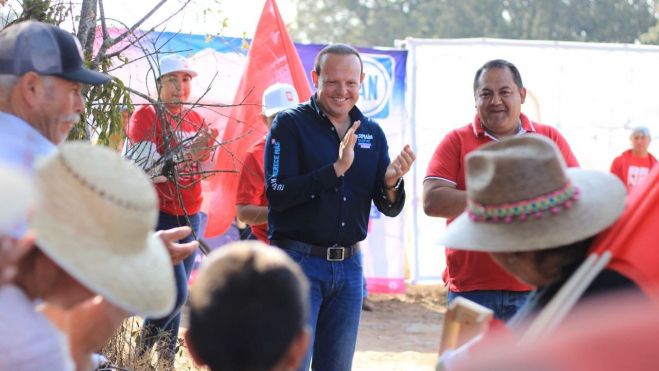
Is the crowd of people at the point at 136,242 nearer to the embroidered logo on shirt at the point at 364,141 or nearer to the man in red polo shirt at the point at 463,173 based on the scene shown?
the embroidered logo on shirt at the point at 364,141

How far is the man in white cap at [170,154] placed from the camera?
4.71 metres

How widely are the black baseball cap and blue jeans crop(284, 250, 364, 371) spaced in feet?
5.79

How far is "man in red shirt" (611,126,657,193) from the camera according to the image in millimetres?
10477

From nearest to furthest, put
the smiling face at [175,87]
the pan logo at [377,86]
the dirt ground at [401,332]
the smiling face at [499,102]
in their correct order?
1. the smiling face at [499,102]
2. the smiling face at [175,87]
3. the dirt ground at [401,332]
4. the pan logo at [377,86]

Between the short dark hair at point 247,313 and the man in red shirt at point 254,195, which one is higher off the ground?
the short dark hair at point 247,313

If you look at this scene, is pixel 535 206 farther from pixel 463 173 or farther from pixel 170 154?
pixel 170 154

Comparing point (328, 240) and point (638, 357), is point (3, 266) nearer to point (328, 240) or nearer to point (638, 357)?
point (638, 357)

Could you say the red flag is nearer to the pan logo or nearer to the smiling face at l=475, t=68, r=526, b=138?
the smiling face at l=475, t=68, r=526, b=138

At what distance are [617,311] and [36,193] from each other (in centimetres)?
130

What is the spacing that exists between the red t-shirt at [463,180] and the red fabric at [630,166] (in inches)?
245

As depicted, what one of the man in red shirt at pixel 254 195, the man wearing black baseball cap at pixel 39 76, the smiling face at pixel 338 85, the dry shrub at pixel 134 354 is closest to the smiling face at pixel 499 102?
the smiling face at pixel 338 85

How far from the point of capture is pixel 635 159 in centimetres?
1054

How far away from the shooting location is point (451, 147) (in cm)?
450

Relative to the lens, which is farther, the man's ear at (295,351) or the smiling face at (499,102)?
the smiling face at (499,102)
